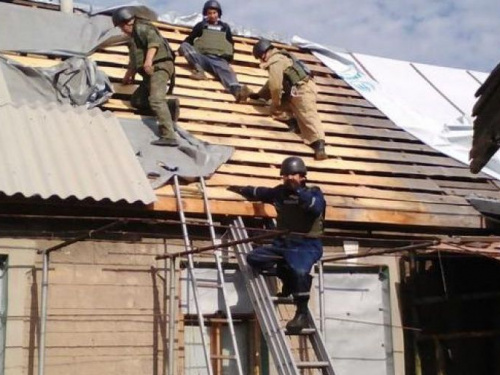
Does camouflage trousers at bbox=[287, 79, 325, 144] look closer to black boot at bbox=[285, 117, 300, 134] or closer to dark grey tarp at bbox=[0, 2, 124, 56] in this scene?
black boot at bbox=[285, 117, 300, 134]

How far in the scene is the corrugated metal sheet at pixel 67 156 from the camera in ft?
26.6

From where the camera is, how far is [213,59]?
1132 cm

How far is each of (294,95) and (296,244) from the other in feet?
9.30

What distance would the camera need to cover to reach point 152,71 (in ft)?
32.0

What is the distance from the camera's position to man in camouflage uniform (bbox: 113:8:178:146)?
9477 millimetres

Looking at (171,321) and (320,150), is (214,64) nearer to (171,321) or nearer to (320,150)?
(320,150)

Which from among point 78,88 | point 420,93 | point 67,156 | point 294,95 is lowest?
point 67,156

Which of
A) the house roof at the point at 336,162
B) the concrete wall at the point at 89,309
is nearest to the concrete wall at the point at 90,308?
the concrete wall at the point at 89,309

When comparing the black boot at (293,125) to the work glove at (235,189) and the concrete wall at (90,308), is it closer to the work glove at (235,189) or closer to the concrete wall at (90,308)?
the work glove at (235,189)

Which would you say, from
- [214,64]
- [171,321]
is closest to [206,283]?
[171,321]

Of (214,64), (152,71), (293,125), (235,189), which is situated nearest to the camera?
(235,189)

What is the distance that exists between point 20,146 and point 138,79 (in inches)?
96.1

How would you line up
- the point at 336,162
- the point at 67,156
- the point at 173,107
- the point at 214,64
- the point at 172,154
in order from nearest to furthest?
the point at 67,156 < the point at 172,154 < the point at 173,107 < the point at 336,162 < the point at 214,64

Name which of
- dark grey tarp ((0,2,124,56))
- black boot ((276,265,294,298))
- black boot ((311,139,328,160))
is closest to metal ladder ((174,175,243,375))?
black boot ((276,265,294,298))
